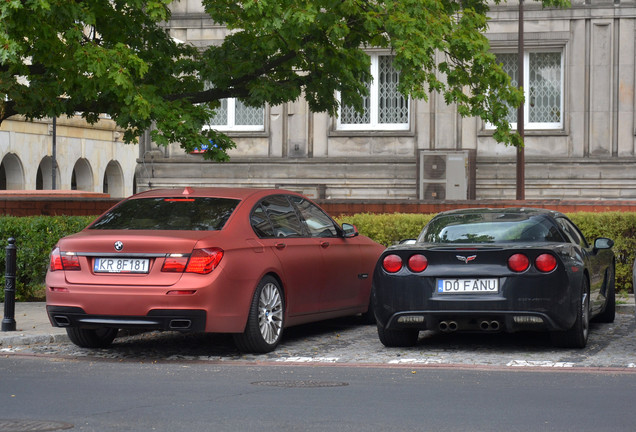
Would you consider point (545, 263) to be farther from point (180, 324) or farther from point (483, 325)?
point (180, 324)

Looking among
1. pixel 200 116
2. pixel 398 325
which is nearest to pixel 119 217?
pixel 398 325

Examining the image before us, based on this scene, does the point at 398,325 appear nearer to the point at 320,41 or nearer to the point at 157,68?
the point at 320,41

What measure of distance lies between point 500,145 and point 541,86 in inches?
72.5

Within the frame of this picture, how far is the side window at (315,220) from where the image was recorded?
12.1 m

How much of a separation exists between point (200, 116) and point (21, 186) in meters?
44.6

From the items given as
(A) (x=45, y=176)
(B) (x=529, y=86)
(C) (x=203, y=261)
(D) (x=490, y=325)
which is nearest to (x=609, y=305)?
(D) (x=490, y=325)

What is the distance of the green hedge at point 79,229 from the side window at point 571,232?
130 inches

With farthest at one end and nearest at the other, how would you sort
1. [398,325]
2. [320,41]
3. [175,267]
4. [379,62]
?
[379,62], [320,41], [398,325], [175,267]

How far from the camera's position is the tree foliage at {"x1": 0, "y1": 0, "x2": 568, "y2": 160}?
14195mm

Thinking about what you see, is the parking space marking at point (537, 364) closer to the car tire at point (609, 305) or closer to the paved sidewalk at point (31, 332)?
the car tire at point (609, 305)

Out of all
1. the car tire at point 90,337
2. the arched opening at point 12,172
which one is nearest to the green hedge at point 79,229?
the car tire at point 90,337

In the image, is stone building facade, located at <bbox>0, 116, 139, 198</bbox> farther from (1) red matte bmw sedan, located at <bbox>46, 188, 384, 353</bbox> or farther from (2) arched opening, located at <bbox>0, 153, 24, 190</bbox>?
(1) red matte bmw sedan, located at <bbox>46, 188, 384, 353</bbox>

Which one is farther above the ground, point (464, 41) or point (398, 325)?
point (464, 41)

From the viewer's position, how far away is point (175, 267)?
9.94 m
